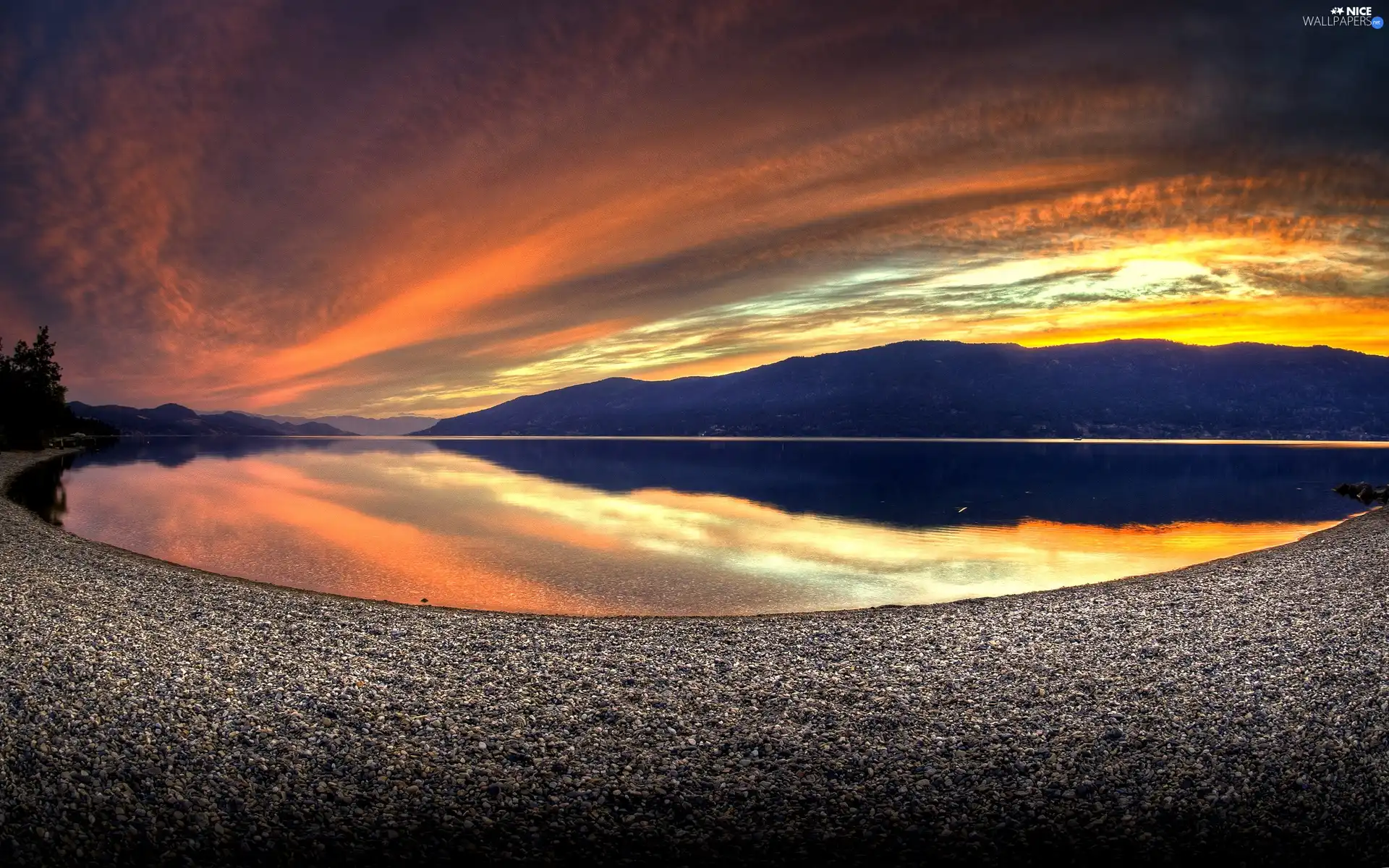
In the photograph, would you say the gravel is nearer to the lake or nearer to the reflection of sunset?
the reflection of sunset

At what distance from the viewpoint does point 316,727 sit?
11.1 metres

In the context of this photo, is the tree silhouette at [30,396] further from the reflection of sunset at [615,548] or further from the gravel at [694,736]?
the gravel at [694,736]

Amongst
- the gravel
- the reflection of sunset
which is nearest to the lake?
the reflection of sunset

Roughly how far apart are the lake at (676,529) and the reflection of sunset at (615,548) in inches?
7.2

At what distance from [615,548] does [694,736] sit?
26.6m

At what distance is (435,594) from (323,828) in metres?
18.7

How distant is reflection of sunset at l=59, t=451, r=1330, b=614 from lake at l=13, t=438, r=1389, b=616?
0.18 m

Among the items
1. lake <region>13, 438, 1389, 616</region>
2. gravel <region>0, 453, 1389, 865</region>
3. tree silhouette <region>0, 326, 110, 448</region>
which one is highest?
tree silhouette <region>0, 326, 110, 448</region>

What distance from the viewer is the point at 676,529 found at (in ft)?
148

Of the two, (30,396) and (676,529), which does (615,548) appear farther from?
(30,396)

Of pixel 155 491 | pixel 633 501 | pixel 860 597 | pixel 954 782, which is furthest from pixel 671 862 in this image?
pixel 155 491

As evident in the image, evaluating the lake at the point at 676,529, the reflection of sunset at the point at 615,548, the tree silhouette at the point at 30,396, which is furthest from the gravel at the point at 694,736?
the tree silhouette at the point at 30,396

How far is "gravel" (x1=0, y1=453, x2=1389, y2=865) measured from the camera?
8.19m

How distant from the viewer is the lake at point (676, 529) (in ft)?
91.6
